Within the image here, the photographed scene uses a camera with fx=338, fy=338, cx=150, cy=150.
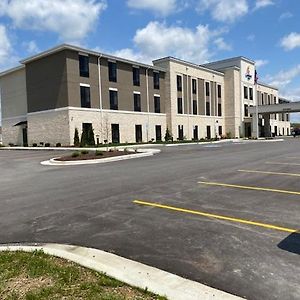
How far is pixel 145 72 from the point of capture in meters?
45.9

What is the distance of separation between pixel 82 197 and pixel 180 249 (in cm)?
465

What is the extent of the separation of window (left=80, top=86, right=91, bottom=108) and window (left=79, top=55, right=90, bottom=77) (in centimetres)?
156

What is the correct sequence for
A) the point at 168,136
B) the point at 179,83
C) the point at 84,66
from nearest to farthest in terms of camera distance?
the point at 84,66 < the point at 168,136 < the point at 179,83

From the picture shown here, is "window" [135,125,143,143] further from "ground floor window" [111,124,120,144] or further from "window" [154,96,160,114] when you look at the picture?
"window" [154,96,160,114]

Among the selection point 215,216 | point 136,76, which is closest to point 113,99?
point 136,76

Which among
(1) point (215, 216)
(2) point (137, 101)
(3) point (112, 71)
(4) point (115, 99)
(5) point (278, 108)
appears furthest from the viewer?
(5) point (278, 108)

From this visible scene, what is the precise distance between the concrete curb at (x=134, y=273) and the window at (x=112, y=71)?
37.4m

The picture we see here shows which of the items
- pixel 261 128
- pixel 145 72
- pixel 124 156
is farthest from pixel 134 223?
pixel 261 128

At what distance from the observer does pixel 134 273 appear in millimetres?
4141

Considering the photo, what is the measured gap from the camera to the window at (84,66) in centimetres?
3783

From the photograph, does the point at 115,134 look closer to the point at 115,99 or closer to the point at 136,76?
the point at 115,99

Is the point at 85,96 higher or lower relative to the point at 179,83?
lower

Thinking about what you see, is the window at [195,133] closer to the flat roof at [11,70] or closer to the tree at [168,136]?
the tree at [168,136]

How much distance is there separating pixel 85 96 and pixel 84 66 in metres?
3.43
